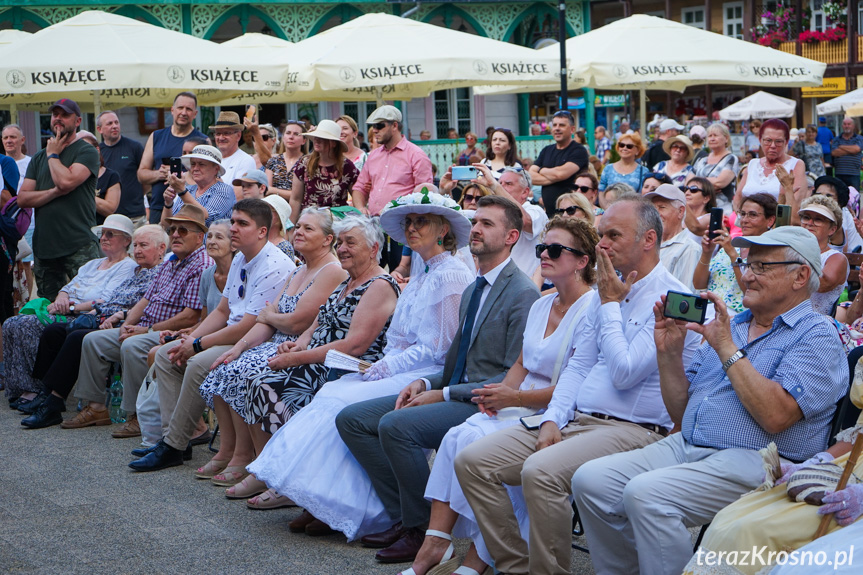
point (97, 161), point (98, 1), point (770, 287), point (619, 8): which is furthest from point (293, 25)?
point (619, 8)

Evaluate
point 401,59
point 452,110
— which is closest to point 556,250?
point 401,59

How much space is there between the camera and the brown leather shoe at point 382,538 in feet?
16.3

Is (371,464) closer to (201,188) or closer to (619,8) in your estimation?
(201,188)

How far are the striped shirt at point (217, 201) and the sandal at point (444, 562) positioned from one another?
429 cm

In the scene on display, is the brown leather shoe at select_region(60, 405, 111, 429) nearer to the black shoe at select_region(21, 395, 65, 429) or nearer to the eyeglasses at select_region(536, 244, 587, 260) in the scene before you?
the black shoe at select_region(21, 395, 65, 429)

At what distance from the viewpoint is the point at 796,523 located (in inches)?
127

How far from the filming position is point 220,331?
668cm

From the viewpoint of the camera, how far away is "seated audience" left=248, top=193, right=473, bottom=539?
5031 millimetres

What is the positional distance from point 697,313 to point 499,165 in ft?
19.4

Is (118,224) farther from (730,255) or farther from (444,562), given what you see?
(444,562)

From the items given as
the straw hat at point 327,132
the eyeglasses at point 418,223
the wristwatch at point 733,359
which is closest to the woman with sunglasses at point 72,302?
the straw hat at point 327,132

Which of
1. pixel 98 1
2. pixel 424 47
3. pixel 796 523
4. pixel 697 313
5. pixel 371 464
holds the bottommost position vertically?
pixel 371 464

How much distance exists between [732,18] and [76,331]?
38.4m

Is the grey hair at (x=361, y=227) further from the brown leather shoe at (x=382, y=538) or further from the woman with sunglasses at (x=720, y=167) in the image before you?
the woman with sunglasses at (x=720, y=167)
